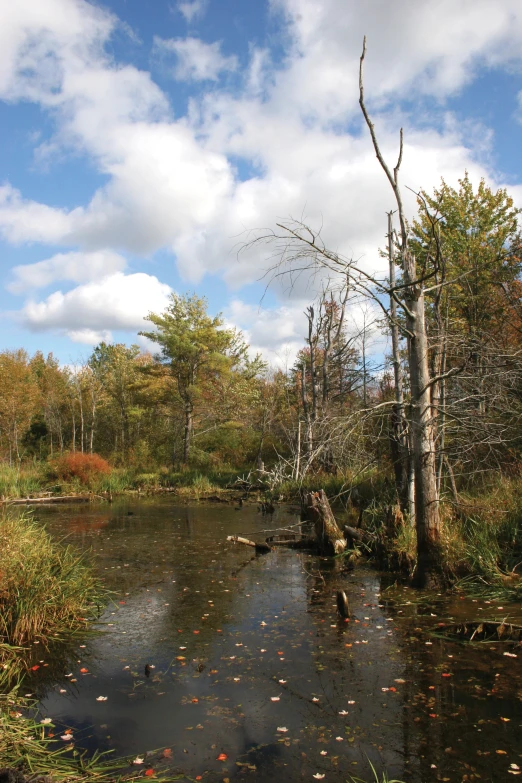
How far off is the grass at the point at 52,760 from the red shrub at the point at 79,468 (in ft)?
61.3

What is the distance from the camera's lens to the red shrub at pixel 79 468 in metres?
22.0

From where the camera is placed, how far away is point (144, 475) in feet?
79.5

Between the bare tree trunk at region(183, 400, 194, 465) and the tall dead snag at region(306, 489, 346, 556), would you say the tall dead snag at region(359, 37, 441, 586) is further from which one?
the bare tree trunk at region(183, 400, 194, 465)

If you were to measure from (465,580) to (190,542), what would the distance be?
248 inches

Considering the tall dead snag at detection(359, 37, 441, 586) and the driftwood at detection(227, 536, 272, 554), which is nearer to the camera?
the tall dead snag at detection(359, 37, 441, 586)

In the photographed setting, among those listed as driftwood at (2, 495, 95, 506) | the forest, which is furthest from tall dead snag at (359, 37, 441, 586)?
driftwood at (2, 495, 95, 506)

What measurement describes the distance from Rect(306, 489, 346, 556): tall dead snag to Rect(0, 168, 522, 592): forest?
63cm

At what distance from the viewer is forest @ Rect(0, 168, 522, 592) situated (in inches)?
273

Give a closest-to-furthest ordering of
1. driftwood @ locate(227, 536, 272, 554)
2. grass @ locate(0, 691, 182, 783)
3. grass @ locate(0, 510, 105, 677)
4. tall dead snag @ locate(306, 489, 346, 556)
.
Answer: grass @ locate(0, 691, 182, 783), grass @ locate(0, 510, 105, 677), tall dead snag @ locate(306, 489, 346, 556), driftwood @ locate(227, 536, 272, 554)

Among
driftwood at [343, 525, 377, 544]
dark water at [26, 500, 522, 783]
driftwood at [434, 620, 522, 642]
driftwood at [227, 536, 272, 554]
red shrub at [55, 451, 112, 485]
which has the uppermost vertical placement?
red shrub at [55, 451, 112, 485]

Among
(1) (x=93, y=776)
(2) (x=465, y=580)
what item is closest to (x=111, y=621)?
(1) (x=93, y=776)

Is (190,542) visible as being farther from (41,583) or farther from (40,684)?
(40,684)

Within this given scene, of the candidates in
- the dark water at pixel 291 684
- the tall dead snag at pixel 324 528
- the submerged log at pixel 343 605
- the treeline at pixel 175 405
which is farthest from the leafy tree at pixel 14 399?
the submerged log at pixel 343 605

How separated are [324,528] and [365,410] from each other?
16.1 ft
